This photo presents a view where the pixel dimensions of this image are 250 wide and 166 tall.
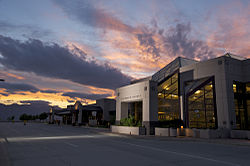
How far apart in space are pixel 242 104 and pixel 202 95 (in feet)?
16.0

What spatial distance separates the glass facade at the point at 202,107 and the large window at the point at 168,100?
2355 millimetres

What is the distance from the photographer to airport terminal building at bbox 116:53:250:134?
979 inches

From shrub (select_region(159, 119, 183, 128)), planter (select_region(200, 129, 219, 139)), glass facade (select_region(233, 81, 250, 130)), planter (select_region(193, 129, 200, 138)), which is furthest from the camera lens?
shrub (select_region(159, 119, 183, 128))

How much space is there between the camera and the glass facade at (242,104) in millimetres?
25125

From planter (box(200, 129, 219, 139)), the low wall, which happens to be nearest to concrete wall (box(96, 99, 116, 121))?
the low wall

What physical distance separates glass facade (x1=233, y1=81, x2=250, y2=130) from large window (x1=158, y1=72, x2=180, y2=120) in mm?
8190

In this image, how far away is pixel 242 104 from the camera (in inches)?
1015

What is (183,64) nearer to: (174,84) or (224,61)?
(174,84)

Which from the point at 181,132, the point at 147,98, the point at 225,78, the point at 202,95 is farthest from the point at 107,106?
the point at 225,78

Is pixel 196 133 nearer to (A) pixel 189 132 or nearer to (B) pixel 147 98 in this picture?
(A) pixel 189 132

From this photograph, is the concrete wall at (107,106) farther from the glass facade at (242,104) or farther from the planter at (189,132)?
the glass facade at (242,104)

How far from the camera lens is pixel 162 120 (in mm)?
29688

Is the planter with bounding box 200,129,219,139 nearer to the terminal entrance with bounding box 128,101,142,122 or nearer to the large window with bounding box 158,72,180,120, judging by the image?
the large window with bounding box 158,72,180,120

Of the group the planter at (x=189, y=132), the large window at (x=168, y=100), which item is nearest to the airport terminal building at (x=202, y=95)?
the large window at (x=168, y=100)
